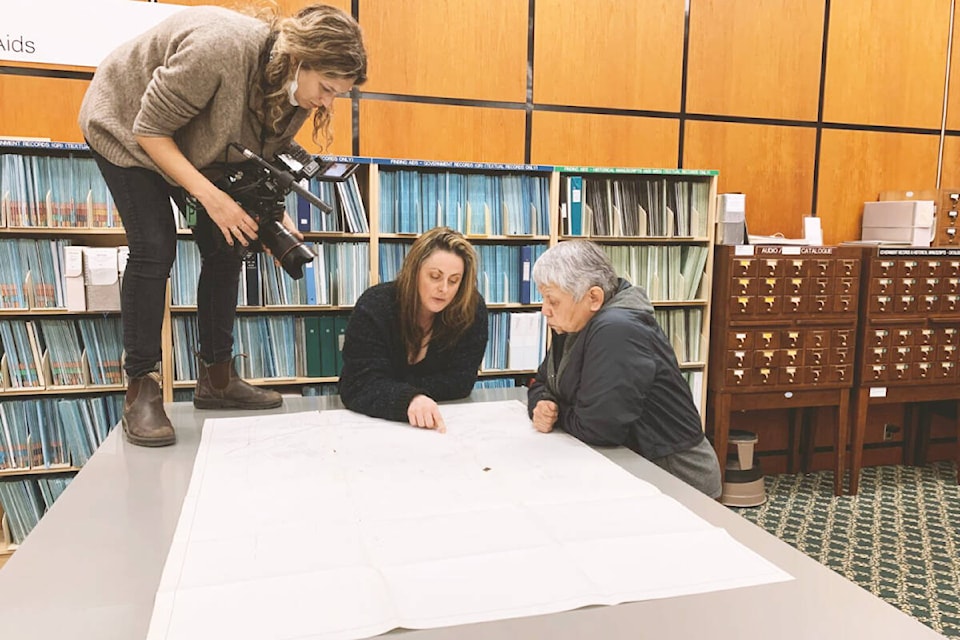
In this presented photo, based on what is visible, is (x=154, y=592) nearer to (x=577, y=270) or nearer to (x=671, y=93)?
(x=577, y=270)

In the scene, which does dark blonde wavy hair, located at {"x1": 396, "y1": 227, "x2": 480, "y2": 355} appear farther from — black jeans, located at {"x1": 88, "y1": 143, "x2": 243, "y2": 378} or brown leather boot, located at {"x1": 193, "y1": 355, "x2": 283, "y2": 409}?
black jeans, located at {"x1": 88, "y1": 143, "x2": 243, "y2": 378}

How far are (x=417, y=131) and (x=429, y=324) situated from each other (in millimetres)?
1296

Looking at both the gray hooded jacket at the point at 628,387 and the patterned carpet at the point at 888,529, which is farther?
the patterned carpet at the point at 888,529

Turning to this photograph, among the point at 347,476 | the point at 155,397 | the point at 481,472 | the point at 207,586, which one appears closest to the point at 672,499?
the point at 481,472

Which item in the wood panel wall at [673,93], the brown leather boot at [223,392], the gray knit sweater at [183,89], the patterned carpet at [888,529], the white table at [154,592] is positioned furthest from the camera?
the wood panel wall at [673,93]

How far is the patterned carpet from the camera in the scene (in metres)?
2.49

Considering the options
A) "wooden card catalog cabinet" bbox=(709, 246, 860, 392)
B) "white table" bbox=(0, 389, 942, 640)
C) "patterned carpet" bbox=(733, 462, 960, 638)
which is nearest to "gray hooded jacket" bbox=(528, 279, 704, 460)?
"white table" bbox=(0, 389, 942, 640)

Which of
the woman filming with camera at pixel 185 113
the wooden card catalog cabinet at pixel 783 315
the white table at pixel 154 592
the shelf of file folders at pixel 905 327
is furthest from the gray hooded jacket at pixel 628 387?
the shelf of file folders at pixel 905 327

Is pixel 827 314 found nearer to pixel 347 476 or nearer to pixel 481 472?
pixel 481 472

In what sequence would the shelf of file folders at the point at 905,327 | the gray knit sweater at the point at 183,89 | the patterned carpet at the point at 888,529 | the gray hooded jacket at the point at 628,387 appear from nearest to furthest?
the gray knit sweater at the point at 183,89 < the gray hooded jacket at the point at 628,387 < the patterned carpet at the point at 888,529 < the shelf of file folders at the point at 905,327

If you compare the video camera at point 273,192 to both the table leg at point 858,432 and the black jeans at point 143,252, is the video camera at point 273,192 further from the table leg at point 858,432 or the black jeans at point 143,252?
the table leg at point 858,432

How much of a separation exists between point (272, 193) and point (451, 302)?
0.67 metres

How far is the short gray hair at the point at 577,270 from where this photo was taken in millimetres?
1824

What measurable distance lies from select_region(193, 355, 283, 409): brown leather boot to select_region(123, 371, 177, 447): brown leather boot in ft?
1.03
